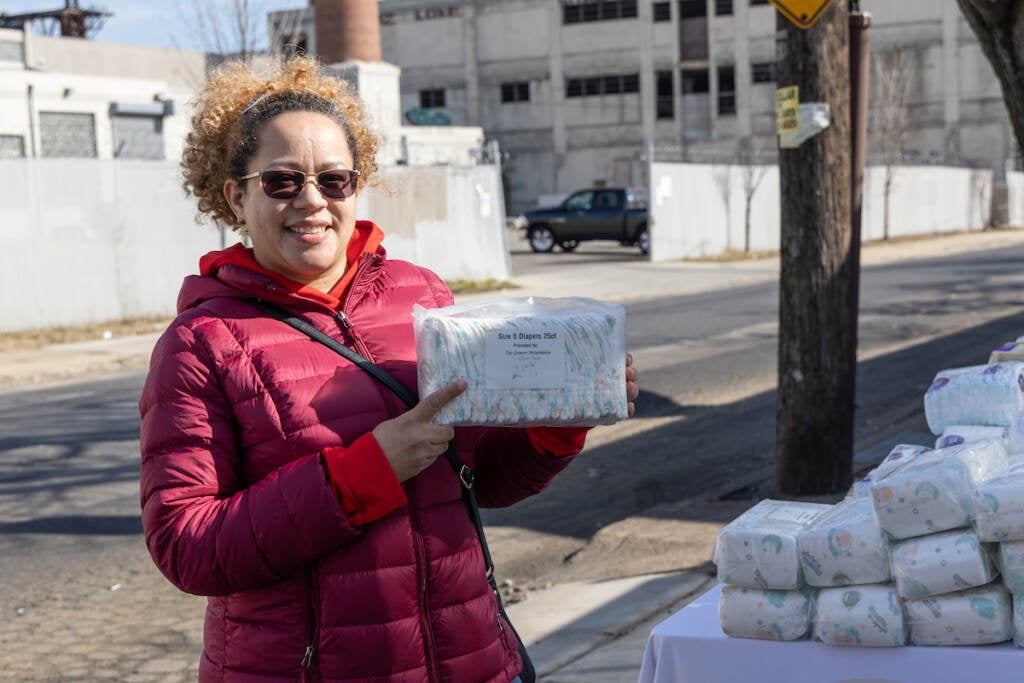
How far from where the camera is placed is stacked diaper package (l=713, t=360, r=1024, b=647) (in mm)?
2697

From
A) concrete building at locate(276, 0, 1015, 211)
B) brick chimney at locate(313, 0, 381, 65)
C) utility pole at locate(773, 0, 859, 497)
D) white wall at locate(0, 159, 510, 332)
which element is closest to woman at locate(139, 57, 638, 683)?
utility pole at locate(773, 0, 859, 497)

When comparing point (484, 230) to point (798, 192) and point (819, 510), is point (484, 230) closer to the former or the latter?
point (798, 192)

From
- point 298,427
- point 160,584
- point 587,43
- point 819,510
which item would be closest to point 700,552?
point 160,584

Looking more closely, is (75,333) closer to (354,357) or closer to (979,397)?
(979,397)

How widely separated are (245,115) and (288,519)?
0.83 m

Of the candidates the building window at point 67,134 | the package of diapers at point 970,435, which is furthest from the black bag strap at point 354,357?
the building window at point 67,134

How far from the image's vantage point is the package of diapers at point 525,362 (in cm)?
246

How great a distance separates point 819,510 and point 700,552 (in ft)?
12.3

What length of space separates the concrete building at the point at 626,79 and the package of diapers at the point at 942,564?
5435cm

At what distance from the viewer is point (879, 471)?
10.0 feet

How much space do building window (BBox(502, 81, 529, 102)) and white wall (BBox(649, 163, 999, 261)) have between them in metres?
20.8

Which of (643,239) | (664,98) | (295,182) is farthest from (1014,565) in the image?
(664,98)

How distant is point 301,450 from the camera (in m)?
2.44

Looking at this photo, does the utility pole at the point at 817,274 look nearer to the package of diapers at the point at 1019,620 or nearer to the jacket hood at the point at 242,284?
the package of diapers at the point at 1019,620
